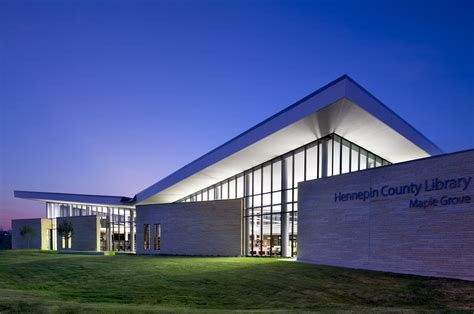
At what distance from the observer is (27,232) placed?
4966cm

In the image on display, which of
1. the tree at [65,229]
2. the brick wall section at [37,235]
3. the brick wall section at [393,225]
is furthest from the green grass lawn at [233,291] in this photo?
the brick wall section at [37,235]

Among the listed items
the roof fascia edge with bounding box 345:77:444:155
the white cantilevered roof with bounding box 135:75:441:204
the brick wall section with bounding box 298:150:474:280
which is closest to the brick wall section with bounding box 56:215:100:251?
the white cantilevered roof with bounding box 135:75:441:204

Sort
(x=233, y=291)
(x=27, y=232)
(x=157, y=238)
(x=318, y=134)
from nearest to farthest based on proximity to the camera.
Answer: (x=233, y=291) → (x=318, y=134) → (x=157, y=238) → (x=27, y=232)

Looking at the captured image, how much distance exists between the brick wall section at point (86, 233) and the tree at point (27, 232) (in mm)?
10067

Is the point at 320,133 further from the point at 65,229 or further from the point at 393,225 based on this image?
the point at 65,229

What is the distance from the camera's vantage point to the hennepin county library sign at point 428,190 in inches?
539

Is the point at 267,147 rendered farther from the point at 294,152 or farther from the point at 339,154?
the point at 339,154

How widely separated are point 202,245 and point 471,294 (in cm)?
2039

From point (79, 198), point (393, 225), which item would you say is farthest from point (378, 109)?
point (79, 198)

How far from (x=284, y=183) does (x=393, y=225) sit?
10304mm

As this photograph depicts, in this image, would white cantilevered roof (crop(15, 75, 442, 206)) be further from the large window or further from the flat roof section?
the flat roof section

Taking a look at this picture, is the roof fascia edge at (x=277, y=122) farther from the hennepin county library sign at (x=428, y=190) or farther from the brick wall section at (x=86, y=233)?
the brick wall section at (x=86, y=233)

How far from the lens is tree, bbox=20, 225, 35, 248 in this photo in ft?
161

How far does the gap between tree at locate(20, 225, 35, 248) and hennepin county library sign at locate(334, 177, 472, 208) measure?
44.8 m
